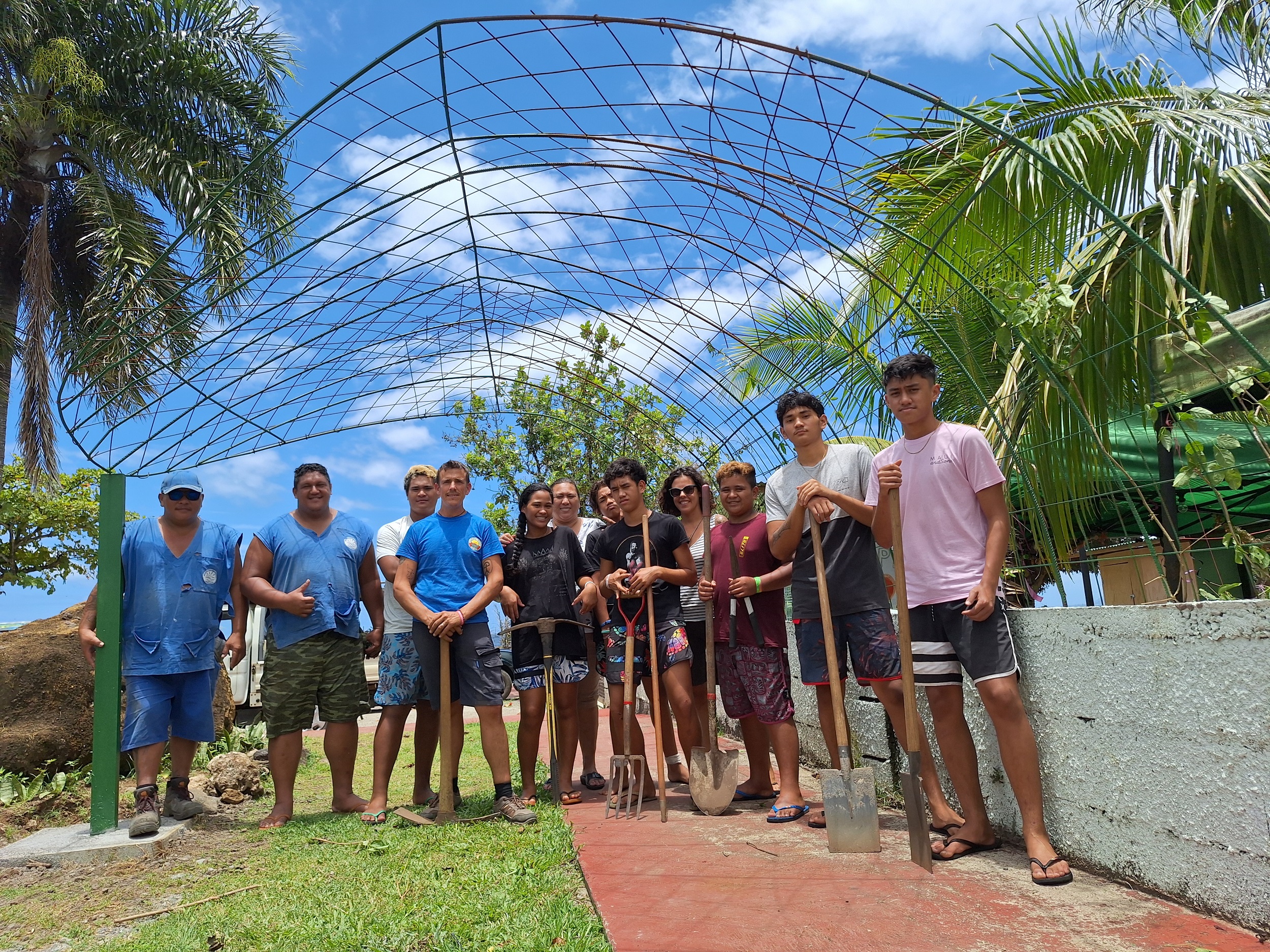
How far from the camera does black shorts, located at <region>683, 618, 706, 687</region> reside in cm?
506

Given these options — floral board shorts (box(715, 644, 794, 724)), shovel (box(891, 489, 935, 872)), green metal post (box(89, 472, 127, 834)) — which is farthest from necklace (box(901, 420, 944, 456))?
green metal post (box(89, 472, 127, 834))

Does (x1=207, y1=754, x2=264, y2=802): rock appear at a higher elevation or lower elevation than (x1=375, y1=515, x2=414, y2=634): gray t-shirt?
lower

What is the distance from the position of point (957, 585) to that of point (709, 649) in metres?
1.56

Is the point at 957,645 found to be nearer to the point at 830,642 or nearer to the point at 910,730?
the point at 910,730

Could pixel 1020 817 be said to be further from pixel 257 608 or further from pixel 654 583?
pixel 257 608

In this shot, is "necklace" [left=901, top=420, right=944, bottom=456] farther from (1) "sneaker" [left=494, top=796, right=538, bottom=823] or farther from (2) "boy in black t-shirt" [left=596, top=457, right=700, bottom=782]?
(1) "sneaker" [left=494, top=796, right=538, bottom=823]

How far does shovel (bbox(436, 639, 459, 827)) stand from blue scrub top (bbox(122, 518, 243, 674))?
1397mm

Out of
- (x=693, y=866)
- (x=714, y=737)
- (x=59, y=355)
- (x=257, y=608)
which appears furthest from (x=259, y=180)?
(x=693, y=866)

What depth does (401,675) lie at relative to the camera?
509 cm

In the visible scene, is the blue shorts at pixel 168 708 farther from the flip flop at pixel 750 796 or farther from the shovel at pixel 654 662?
the flip flop at pixel 750 796

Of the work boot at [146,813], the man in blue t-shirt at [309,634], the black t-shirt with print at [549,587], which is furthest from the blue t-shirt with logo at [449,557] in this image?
the work boot at [146,813]

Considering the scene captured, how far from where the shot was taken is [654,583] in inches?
193

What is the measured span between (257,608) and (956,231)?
10109mm

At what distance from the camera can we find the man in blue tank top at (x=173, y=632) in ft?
15.7
